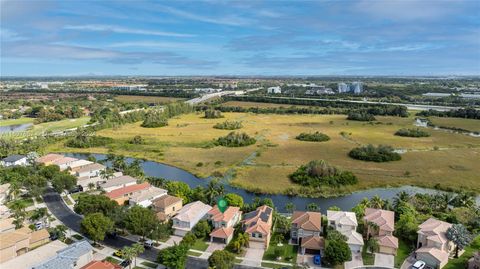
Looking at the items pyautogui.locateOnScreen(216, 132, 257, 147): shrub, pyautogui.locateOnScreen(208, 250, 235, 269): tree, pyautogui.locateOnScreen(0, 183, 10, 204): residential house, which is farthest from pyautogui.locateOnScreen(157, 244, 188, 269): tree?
pyautogui.locateOnScreen(216, 132, 257, 147): shrub

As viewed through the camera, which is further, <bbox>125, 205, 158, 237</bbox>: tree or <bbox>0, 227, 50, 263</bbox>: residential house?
<bbox>125, 205, 158, 237</bbox>: tree

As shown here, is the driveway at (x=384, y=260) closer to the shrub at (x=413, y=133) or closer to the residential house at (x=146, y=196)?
the residential house at (x=146, y=196)

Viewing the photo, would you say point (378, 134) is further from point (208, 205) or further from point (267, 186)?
point (208, 205)

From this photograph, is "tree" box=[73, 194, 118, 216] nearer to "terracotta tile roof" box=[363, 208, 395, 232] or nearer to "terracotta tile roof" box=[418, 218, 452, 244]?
"terracotta tile roof" box=[363, 208, 395, 232]

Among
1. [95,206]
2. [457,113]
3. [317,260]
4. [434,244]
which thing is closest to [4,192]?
[95,206]

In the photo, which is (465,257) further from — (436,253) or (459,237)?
(436,253)
